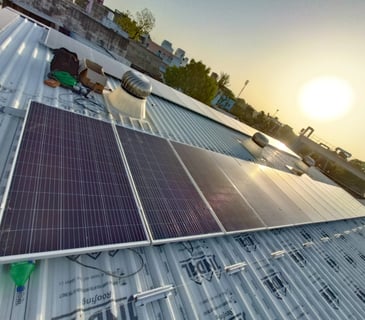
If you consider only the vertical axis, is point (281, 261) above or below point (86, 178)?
below

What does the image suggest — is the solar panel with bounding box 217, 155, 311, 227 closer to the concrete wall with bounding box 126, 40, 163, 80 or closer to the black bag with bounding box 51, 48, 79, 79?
the black bag with bounding box 51, 48, 79, 79

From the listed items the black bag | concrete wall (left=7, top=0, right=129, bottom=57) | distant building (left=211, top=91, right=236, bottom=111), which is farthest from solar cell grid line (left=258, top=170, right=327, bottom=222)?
distant building (left=211, top=91, right=236, bottom=111)

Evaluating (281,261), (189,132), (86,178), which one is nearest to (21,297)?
(86,178)

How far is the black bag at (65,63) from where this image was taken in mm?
6641

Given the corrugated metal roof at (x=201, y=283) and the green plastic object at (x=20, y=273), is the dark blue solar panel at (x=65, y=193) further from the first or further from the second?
the corrugated metal roof at (x=201, y=283)

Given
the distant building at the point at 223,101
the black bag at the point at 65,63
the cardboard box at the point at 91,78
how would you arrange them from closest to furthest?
the black bag at the point at 65,63 → the cardboard box at the point at 91,78 → the distant building at the point at 223,101

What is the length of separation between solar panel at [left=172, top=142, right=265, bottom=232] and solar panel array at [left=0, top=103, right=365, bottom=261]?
0.12ft

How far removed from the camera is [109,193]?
12.0ft

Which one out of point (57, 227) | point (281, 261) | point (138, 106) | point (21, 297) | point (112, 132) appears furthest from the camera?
point (138, 106)

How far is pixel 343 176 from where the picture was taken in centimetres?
4450

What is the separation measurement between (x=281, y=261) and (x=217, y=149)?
208 inches

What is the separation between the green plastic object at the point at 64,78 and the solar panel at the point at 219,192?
12.6 feet

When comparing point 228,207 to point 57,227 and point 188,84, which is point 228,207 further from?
point 188,84


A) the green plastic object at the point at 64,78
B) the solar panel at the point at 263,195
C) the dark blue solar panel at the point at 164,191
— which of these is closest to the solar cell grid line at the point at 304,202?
the solar panel at the point at 263,195
